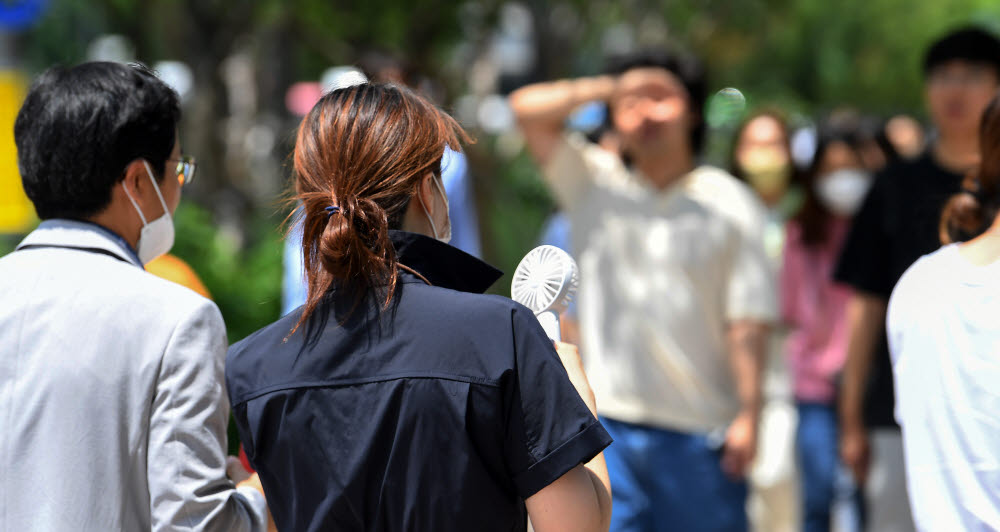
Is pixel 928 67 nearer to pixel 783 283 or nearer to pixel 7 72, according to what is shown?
pixel 783 283

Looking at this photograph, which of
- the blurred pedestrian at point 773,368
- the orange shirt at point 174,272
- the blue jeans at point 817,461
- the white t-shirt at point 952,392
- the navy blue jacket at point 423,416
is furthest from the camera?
the blue jeans at point 817,461

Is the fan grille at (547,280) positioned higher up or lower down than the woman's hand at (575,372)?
higher up

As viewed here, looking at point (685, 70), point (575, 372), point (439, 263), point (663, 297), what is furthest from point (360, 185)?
point (685, 70)

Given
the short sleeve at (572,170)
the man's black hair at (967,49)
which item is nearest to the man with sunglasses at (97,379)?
the short sleeve at (572,170)

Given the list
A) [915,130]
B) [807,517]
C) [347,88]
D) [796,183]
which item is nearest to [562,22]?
[915,130]

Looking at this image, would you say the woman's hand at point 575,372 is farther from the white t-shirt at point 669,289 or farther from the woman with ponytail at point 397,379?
the white t-shirt at point 669,289

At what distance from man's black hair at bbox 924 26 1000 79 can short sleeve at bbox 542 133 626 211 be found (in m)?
1.15

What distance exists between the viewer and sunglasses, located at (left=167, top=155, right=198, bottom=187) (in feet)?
7.91

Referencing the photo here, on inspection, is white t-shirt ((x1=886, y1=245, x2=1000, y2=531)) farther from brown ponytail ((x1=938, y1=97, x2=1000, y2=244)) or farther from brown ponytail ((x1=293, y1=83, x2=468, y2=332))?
brown ponytail ((x1=293, y1=83, x2=468, y2=332))

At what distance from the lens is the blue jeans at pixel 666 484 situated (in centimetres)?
385

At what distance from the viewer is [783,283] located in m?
5.36

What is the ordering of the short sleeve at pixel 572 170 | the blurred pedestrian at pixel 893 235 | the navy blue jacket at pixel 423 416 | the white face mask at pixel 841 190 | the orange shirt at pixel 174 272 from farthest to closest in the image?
the white face mask at pixel 841 190, the short sleeve at pixel 572 170, the blurred pedestrian at pixel 893 235, the orange shirt at pixel 174 272, the navy blue jacket at pixel 423 416

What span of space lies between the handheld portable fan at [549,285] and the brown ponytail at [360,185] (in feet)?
0.91

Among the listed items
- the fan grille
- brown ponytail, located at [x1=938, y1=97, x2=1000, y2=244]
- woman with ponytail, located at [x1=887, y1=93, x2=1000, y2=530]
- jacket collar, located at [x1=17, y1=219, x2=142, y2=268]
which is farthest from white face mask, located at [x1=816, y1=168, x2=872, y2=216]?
jacket collar, located at [x1=17, y1=219, x2=142, y2=268]
